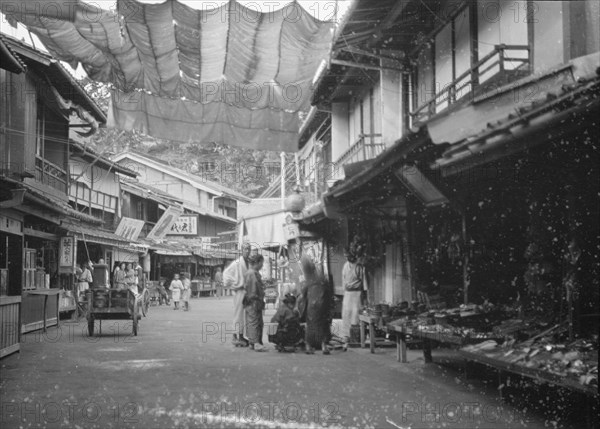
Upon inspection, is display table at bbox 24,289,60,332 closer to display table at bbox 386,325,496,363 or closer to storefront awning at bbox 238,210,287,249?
storefront awning at bbox 238,210,287,249

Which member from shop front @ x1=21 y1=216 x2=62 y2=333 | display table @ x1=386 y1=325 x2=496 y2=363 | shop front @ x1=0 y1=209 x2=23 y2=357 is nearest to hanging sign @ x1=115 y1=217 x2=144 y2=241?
shop front @ x1=21 y1=216 x2=62 y2=333

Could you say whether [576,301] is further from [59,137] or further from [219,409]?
[59,137]

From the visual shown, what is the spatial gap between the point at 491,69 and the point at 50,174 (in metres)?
15.6

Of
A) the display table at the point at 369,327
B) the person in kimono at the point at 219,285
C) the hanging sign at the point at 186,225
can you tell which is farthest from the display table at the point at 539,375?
the person in kimono at the point at 219,285

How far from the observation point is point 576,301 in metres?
7.44

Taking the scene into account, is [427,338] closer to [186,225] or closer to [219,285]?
[186,225]

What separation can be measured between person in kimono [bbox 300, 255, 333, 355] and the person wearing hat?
0.21 metres

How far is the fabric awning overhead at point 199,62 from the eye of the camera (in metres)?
11.5

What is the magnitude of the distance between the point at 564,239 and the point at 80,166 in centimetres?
2327

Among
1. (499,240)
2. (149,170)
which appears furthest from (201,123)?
(149,170)

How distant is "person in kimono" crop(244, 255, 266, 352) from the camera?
47.3ft

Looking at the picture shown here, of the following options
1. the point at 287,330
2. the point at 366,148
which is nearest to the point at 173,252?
the point at 366,148

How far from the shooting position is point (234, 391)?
352 inches

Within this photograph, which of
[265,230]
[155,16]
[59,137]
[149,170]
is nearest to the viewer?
[155,16]
